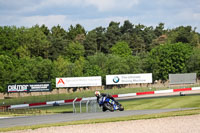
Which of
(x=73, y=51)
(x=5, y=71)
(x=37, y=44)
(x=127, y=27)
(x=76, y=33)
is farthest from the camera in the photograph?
(x=127, y=27)

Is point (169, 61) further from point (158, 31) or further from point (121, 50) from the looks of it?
point (158, 31)

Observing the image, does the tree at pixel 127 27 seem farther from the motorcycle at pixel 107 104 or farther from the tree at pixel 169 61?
the motorcycle at pixel 107 104

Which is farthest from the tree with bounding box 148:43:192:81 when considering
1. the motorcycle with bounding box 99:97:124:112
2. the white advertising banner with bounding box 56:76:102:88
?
the motorcycle with bounding box 99:97:124:112

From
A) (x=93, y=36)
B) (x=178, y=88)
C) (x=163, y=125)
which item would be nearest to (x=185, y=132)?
(x=163, y=125)

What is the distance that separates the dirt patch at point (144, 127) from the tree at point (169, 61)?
75.4m

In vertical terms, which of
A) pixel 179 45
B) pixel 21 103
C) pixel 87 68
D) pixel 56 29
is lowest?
pixel 21 103

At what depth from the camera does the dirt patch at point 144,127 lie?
44.6ft

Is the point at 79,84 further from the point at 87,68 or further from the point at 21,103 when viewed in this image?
the point at 87,68

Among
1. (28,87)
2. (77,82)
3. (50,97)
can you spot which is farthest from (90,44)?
(28,87)

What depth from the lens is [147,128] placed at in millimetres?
13977

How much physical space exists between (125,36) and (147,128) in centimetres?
12251

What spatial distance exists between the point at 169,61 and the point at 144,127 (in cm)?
7847

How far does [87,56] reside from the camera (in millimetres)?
103938

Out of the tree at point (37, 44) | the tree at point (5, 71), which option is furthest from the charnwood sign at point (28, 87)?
the tree at point (37, 44)
